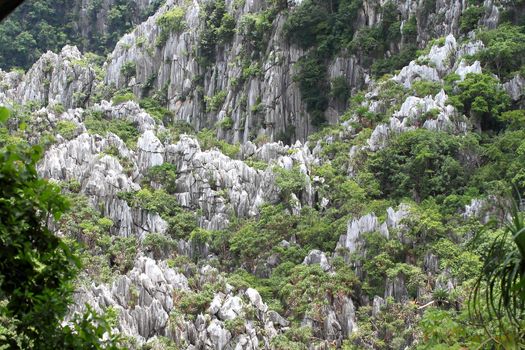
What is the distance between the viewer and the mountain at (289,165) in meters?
19.0

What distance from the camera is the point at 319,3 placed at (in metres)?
34.9

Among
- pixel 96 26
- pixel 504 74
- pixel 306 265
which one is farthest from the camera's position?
pixel 96 26

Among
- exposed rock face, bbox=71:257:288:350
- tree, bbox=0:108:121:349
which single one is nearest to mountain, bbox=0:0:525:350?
exposed rock face, bbox=71:257:288:350

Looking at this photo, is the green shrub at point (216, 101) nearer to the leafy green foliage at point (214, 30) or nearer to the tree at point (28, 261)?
the leafy green foliage at point (214, 30)

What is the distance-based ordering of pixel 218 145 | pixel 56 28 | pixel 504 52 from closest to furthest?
pixel 504 52 < pixel 218 145 < pixel 56 28

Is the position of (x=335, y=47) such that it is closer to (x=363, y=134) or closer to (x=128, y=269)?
(x=363, y=134)

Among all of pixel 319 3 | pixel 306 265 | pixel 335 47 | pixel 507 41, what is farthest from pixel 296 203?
pixel 319 3

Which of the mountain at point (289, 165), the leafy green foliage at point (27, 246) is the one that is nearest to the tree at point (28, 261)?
the leafy green foliage at point (27, 246)

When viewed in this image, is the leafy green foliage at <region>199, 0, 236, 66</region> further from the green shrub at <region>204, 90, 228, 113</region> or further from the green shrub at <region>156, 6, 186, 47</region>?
the green shrub at <region>204, 90, 228, 113</region>

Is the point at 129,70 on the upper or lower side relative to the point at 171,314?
upper

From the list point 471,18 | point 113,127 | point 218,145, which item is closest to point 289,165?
point 218,145

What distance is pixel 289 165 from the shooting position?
83.7 ft

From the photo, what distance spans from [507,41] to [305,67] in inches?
386

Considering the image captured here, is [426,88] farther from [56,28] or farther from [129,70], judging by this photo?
[56,28]
